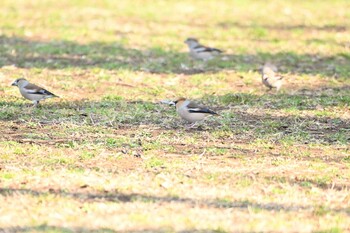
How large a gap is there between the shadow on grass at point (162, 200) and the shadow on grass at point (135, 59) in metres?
8.19

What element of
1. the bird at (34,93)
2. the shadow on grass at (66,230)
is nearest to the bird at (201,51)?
the bird at (34,93)

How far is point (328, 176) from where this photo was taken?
9359mm

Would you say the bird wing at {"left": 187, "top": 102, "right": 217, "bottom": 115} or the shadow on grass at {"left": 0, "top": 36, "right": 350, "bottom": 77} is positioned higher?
the bird wing at {"left": 187, "top": 102, "right": 217, "bottom": 115}

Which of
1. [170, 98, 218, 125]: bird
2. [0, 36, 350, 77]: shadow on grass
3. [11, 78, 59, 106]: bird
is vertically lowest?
[0, 36, 350, 77]: shadow on grass

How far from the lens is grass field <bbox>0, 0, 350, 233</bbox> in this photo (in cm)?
801

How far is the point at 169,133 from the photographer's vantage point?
1141cm

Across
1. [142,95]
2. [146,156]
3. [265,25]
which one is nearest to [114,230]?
[146,156]

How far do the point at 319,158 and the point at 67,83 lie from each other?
5.78 metres

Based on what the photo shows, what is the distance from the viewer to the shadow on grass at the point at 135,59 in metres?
16.8

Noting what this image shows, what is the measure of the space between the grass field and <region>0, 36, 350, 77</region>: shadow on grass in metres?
0.04

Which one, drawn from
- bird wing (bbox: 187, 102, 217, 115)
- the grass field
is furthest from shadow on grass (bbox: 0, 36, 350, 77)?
bird wing (bbox: 187, 102, 217, 115)

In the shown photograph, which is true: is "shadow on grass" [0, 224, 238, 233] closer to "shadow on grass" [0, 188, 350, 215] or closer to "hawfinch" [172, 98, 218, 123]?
"shadow on grass" [0, 188, 350, 215]

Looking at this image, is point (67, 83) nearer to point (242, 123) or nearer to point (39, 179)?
point (242, 123)

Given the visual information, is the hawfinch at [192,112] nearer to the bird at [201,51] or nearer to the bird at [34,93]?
the bird at [34,93]
